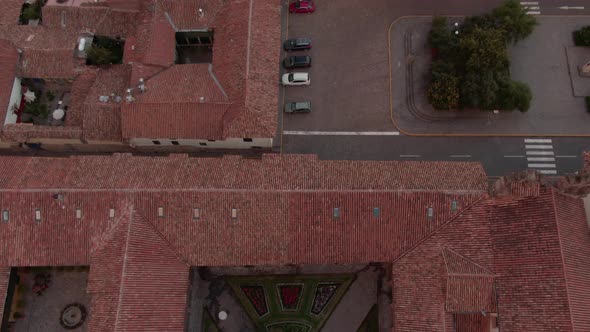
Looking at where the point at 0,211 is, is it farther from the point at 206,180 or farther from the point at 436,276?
the point at 436,276

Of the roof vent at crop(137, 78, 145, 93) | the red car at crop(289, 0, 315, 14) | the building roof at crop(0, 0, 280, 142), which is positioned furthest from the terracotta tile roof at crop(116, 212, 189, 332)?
the red car at crop(289, 0, 315, 14)

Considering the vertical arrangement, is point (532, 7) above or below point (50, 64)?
above

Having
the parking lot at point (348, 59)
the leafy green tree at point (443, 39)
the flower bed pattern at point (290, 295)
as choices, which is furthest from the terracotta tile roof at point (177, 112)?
the leafy green tree at point (443, 39)

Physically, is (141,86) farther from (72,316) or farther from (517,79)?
(517,79)

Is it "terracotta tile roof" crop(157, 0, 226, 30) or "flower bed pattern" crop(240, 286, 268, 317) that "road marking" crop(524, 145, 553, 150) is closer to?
"flower bed pattern" crop(240, 286, 268, 317)

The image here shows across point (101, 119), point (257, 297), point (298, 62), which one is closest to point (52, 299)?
point (101, 119)

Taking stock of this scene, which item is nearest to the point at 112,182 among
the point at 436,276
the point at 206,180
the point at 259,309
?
the point at 206,180

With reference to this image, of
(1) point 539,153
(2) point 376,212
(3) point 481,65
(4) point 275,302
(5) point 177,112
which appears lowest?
(4) point 275,302

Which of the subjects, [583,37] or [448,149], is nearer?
[448,149]

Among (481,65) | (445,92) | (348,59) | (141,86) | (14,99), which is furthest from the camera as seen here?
(348,59)
